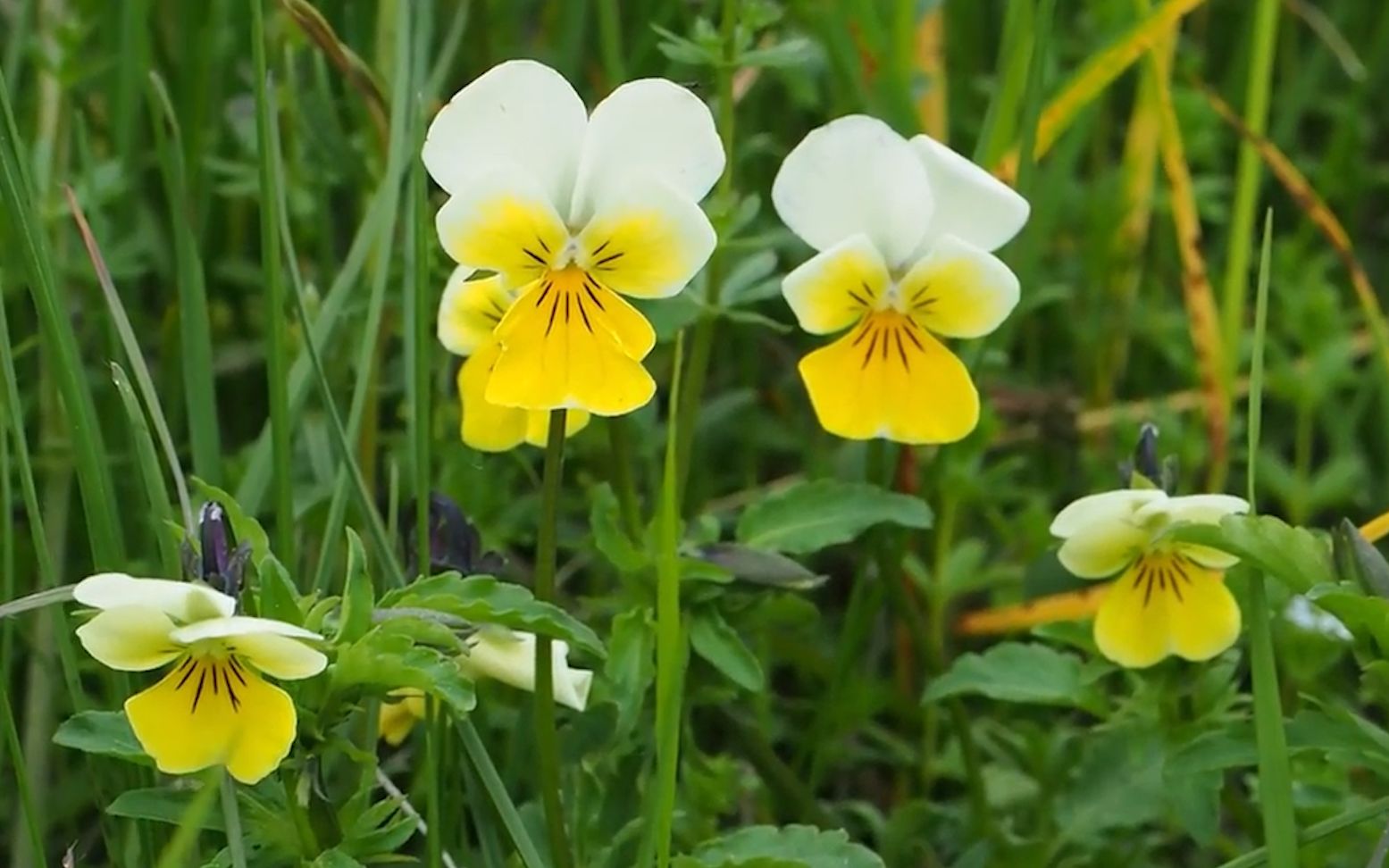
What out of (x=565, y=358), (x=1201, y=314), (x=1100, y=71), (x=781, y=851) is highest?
(x=1100, y=71)

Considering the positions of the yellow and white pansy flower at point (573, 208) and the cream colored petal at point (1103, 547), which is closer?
the yellow and white pansy flower at point (573, 208)

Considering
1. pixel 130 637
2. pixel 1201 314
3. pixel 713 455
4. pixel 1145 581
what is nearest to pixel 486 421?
pixel 130 637

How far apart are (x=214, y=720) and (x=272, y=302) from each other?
24 centimetres

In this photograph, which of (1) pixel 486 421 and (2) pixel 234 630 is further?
(1) pixel 486 421

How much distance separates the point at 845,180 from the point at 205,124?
27.4 inches

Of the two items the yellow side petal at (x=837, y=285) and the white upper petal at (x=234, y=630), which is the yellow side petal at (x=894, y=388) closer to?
the yellow side petal at (x=837, y=285)

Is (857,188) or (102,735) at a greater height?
(857,188)

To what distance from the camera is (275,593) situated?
743 mm

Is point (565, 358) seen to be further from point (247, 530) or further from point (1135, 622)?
point (1135, 622)

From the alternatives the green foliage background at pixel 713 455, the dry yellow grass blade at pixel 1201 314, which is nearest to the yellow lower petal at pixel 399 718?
the green foliage background at pixel 713 455

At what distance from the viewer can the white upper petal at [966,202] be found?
0.82 metres

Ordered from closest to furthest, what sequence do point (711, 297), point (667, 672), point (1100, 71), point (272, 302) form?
point (667, 672) < point (272, 302) < point (711, 297) < point (1100, 71)

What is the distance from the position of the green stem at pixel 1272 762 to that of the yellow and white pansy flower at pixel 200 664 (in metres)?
0.40

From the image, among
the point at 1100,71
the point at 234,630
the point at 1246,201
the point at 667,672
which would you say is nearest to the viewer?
the point at 234,630
